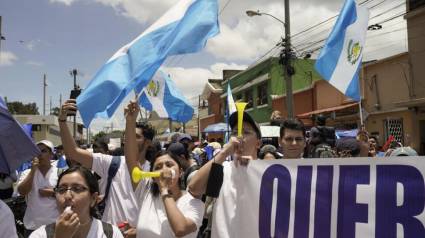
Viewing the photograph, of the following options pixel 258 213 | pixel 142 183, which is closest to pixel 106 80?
pixel 142 183

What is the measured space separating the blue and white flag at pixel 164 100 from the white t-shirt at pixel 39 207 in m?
2.22

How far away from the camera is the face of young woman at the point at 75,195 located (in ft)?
8.26

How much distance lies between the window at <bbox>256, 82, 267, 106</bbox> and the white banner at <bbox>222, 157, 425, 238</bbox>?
2732 cm

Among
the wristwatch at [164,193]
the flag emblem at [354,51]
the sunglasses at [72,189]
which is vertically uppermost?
the flag emblem at [354,51]

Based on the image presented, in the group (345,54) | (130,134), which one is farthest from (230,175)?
(345,54)

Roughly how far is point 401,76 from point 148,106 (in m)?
12.5

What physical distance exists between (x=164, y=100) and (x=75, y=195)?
4.90 meters

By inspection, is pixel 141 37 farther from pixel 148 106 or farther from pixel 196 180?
pixel 148 106

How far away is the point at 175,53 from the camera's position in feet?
12.5

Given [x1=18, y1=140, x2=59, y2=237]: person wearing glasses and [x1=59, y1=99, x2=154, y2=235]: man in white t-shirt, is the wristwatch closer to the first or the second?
[x1=59, y1=99, x2=154, y2=235]: man in white t-shirt

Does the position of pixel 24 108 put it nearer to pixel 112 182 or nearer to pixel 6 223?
pixel 112 182

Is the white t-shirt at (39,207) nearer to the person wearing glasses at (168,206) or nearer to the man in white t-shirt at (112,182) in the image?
the man in white t-shirt at (112,182)

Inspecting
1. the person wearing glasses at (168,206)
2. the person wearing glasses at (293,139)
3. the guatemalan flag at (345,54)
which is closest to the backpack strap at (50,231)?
the person wearing glasses at (168,206)

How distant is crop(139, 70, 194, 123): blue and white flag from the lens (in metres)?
7.24
